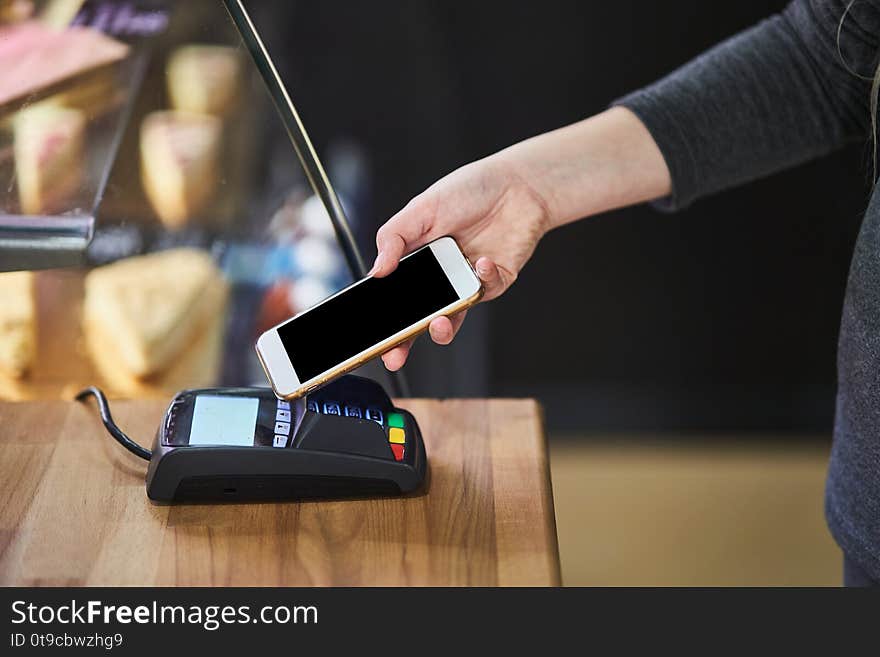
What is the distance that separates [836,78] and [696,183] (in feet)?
0.49

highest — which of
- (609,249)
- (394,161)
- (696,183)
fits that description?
(696,183)

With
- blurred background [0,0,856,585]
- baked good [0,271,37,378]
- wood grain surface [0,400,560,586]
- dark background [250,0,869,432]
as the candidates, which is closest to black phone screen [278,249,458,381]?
wood grain surface [0,400,560,586]

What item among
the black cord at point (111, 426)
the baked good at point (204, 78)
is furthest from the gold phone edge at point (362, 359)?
the baked good at point (204, 78)

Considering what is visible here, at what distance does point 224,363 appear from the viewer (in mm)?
1219

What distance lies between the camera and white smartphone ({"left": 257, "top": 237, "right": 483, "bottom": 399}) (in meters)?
0.72

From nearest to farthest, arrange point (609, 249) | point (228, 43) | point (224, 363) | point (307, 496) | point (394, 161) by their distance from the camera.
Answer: point (307, 496), point (228, 43), point (224, 363), point (394, 161), point (609, 249)

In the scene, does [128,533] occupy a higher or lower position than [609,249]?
higher

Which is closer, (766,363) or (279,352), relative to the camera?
(279,352)

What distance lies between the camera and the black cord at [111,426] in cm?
75

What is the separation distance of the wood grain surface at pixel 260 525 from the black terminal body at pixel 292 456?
0.01 metres

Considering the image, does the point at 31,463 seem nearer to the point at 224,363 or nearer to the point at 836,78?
the point at 224,363

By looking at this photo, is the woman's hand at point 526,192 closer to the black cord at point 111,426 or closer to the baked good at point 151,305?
the black cord at point 111,426

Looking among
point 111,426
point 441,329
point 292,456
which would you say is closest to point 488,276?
point 441,329
